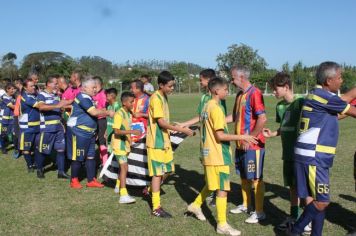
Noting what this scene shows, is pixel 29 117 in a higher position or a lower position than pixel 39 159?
higher

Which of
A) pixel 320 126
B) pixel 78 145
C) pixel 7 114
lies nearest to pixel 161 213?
pixel 78 145

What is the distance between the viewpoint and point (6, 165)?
10086mm

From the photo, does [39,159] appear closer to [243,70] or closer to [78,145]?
[78,145]

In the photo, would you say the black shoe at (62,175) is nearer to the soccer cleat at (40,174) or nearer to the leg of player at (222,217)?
the soccer cleat at (40,174)

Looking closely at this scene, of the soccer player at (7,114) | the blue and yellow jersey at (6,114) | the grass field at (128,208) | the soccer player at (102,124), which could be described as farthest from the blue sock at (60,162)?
the blue and yellow jersey at (6,114)

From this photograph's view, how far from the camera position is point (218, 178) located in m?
5.27

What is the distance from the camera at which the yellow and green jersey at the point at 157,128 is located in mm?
5895

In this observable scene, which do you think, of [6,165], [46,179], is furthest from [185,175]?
[6,165]

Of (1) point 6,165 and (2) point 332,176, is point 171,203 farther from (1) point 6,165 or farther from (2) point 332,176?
(1) point 6,165

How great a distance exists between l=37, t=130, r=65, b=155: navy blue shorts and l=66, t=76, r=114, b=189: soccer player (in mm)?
1034

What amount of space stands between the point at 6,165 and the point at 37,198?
3.47 m

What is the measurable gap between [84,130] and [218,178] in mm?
3296

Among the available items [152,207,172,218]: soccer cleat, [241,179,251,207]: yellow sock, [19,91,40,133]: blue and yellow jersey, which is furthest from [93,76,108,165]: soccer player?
[241,179,251,207]: yellow sock

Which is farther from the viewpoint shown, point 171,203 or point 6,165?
point 6,165
